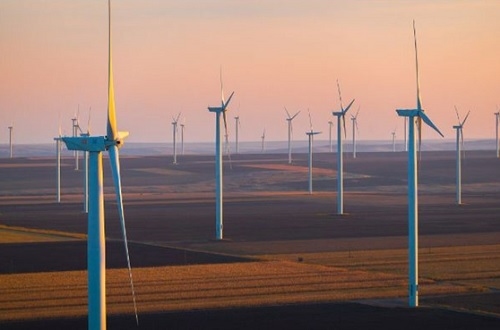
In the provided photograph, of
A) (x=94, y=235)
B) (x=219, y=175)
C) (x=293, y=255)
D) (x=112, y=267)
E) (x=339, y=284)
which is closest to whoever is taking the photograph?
(x=94, y=235)

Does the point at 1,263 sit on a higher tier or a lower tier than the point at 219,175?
lower

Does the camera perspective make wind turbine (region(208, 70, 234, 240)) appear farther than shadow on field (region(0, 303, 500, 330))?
Yes

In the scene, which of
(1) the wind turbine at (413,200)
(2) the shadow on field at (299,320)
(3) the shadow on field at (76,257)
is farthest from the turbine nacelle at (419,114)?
(3) the shadow on field at (76,257)

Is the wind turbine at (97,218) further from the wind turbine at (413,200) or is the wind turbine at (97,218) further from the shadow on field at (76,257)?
the shadow on field at (76,257)

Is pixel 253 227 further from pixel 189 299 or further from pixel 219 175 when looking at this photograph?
pixel 189 299

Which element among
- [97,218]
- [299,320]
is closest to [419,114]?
[299,320]

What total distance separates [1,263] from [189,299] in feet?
58.8

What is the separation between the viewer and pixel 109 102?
30.1 meters

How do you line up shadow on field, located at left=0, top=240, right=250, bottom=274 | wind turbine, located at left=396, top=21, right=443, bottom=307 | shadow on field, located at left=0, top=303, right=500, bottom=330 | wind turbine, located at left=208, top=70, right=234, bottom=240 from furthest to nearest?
1. wind turbine, located at left=208, top=70, right=234, bottom=240
2. shadow on field, located at left=0, top=240, right=250, bottom=274
3. wind turbine, located at left=396, top=21, right=443, bottom=307
4. shadow on field, located at left=0, top=303, right=500, bottom=330

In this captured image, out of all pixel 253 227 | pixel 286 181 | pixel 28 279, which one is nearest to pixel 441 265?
pixel 28 279

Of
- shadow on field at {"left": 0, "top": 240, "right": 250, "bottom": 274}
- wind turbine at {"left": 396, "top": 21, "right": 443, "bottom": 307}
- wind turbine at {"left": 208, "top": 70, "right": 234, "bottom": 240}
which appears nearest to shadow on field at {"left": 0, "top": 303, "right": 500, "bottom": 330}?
wind turbine at {"left": 396, "top": 21, "right": 443, "bottom": 307}

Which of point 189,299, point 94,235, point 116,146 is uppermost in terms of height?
point 116,146

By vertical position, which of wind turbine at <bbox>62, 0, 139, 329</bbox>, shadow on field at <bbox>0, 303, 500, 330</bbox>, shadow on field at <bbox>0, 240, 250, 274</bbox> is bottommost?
shadow on field at <bbox>0, 303, 500, 330</bbox>

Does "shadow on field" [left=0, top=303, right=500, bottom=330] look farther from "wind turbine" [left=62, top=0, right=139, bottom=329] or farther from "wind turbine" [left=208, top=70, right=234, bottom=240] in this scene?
"wind turbine" [left=208, top=70, right=234, bottom=240]
